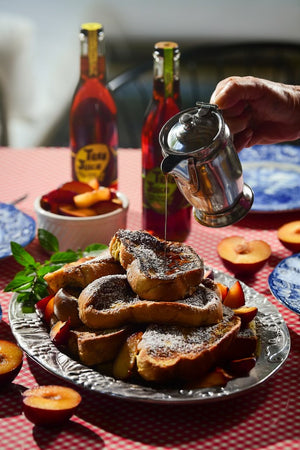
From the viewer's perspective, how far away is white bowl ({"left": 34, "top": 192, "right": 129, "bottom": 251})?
1586 mm

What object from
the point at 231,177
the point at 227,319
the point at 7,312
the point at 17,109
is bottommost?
the point at 17,109

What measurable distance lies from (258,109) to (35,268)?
1.91 ft

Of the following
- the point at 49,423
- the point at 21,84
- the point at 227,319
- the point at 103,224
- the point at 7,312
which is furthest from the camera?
the point at 21,84

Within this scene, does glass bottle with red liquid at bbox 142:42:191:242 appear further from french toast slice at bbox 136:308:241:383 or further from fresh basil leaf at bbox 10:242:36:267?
french toast slice at bbox 136:308:241:383

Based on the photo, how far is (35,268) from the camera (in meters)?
1.41

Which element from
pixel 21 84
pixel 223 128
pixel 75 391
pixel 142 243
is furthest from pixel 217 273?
pixel 21 84

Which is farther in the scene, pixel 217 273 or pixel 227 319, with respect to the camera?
pixel 217 273

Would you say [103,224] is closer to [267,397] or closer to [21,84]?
[267,397]

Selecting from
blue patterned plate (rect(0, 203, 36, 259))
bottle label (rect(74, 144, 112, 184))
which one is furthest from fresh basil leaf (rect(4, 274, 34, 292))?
Answer: bottle label (rect(74, 144, 112, 184))

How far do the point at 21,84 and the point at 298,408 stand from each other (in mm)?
3513

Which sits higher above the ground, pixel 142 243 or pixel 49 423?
pixel 142 243

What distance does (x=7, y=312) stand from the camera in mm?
1378

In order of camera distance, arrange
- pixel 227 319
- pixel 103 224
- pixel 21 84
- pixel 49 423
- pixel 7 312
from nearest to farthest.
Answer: pixel 49 423, pixel 227 319, pixel 7 312, pixel 103 224, pixel 21 84

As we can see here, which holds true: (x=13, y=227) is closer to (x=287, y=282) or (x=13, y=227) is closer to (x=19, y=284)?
(x=19, y=284)
